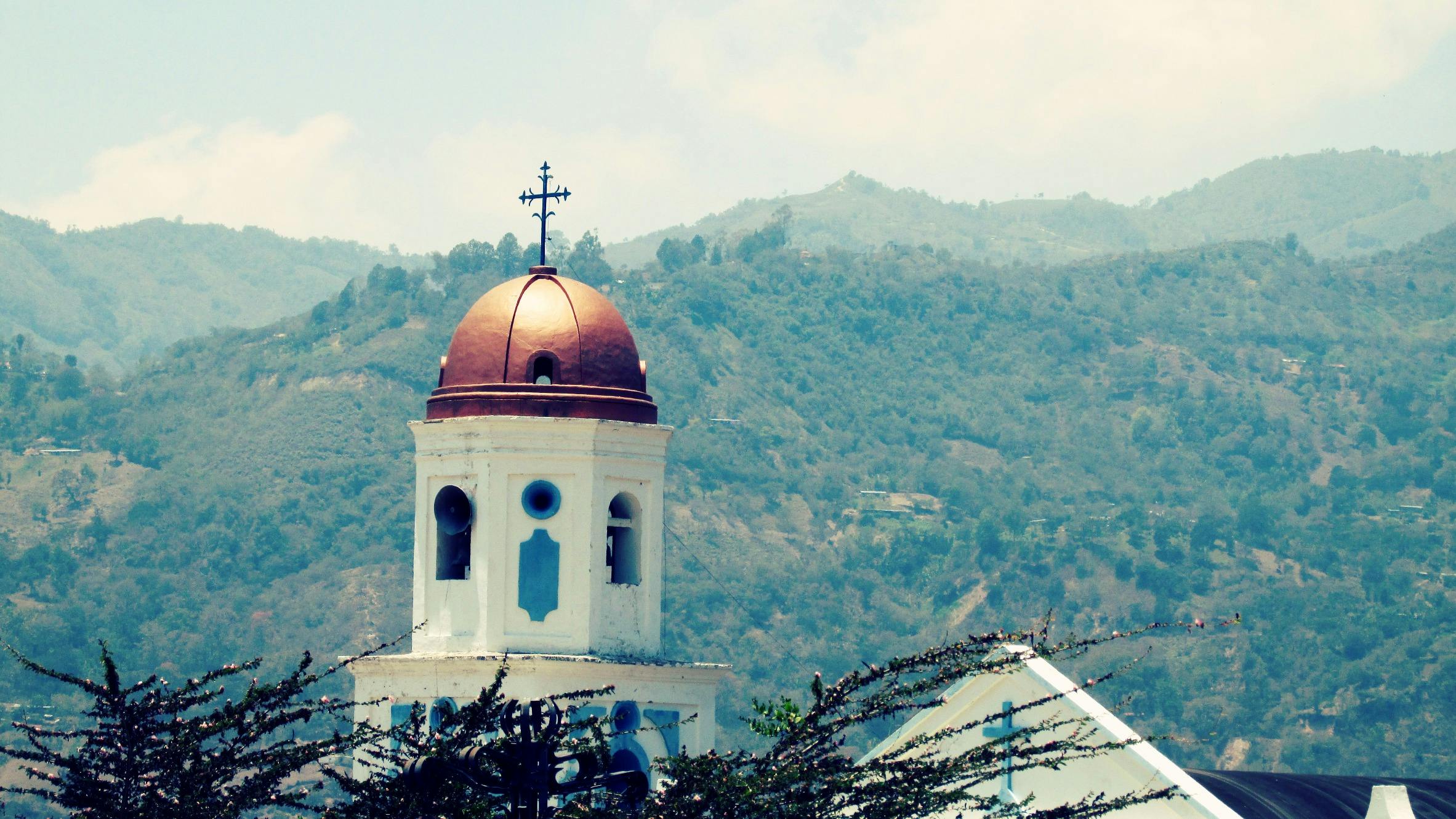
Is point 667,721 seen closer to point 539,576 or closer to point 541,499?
point 539,576

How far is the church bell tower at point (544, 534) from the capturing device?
26016 mm

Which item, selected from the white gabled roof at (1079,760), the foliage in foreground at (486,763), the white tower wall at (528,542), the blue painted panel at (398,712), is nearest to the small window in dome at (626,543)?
the white tower wall at (528,542)

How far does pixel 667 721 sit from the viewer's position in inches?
1033

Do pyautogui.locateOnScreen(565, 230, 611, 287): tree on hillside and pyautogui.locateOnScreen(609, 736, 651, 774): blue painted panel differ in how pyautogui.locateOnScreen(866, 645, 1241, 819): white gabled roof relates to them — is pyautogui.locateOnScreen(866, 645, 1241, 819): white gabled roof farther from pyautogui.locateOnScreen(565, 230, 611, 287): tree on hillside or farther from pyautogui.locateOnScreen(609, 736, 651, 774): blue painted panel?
pyautogui.locateOnScreen(565, 230, 611, 287): tree on hillside

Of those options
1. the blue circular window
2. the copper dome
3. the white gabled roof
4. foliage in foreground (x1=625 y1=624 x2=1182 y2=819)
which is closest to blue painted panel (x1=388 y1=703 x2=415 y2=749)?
the blue circular window

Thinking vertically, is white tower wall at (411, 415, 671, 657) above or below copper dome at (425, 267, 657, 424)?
below

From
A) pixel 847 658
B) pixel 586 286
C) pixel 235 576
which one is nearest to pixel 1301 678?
pixel 847 658

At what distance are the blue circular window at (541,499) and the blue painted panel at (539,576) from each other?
0.21m

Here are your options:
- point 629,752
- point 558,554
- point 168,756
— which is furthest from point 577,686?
point 168,756

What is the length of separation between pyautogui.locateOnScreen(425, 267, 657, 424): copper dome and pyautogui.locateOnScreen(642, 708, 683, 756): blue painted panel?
10.2ft

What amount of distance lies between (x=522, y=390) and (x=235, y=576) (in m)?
130

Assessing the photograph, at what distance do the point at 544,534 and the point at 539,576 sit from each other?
0.45m

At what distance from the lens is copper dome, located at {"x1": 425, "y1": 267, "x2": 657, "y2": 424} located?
26781mm

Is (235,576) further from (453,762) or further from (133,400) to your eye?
(453,762)
